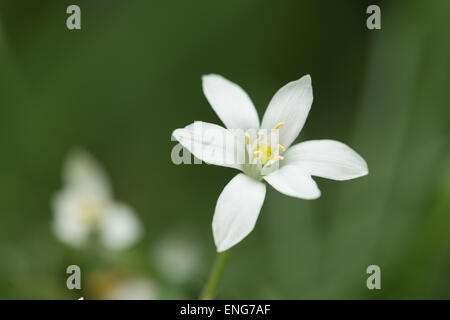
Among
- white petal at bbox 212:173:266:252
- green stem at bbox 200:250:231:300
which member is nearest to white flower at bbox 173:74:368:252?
white petal at bbox 212:173:266:252

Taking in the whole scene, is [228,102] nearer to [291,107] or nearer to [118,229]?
[291,107]

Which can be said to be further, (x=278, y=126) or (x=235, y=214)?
(x=278, y=126)

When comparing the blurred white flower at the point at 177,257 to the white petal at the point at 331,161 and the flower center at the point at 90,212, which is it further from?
the white petal at the point at 331,161

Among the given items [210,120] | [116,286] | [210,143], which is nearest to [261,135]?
[210,143]

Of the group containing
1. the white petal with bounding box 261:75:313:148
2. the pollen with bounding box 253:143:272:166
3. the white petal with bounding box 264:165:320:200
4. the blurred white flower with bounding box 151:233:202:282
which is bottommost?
the blurred white flower with bounding box 151:233:202:282

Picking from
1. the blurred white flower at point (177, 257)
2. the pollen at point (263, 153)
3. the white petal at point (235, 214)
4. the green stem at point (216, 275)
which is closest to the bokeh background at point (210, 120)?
the blurred white flower at point (177, 257)

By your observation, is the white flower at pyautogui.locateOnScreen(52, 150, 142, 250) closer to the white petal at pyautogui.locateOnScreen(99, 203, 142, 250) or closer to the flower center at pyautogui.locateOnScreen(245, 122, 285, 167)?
the white petal at pyautogui.locateOnScreen(99, 203, 142, 250)

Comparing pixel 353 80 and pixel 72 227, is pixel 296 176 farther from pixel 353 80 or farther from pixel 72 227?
pixel 353 80
